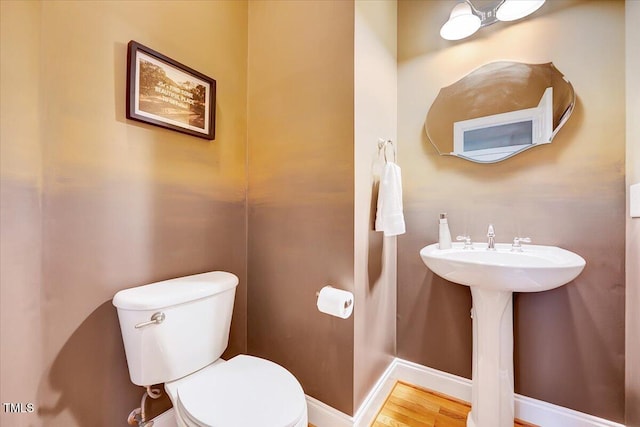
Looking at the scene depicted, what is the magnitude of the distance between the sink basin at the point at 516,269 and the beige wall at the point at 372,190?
0.30 meters

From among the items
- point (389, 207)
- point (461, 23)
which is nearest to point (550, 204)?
point (389, 207)

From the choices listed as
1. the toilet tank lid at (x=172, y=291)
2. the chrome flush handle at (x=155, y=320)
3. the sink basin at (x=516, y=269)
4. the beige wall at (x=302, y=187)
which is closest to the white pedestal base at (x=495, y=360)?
the sink basin at (x=516, y=269)

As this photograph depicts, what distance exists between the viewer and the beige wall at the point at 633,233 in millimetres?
1029

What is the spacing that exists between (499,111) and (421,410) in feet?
5.34

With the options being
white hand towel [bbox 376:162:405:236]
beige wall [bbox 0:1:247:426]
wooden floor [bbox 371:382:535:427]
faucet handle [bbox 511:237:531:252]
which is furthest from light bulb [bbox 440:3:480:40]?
wooden floor [bbox 371:382:535:427]

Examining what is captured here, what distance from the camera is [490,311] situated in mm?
1119

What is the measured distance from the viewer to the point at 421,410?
54.2 inches

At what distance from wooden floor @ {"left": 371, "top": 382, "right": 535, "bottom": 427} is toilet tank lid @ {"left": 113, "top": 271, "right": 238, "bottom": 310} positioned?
3.40ft

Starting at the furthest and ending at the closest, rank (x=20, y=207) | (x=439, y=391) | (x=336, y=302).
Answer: (x=439, y=391) < (x=336, y=302) < (x=20, y=207)

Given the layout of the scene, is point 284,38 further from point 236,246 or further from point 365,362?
point 365,362

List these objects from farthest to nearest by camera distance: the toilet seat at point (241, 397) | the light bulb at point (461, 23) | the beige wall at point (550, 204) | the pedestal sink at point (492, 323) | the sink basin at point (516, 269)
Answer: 1. the light bulb at point (461, 23)
2. the beige wall at point (550, 204)
3. the pedestal sink at point (492, 323)
4. the sink basin at point (516, 269)
5. the toilet seat at point (241, 397)

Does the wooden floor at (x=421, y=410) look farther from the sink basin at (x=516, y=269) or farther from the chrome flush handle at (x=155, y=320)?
the chrome flush handle at (x=155, y=320)

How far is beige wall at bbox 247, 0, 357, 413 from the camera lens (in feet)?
3.91

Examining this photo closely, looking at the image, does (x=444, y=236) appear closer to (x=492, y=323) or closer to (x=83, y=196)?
(x=492, y=323)
